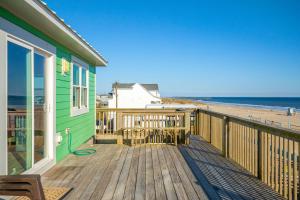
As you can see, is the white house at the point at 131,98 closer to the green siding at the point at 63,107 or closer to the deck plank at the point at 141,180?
the green siding at the point at 63,107

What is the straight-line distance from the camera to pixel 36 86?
152 inches

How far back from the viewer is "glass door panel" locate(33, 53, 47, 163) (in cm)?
385

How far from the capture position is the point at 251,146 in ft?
12.9

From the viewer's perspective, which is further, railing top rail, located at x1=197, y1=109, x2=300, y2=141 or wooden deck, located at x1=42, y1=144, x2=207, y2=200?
wooden deck, located at x1=42, y1=144, x2=207, y2=200

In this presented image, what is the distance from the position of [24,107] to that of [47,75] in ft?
3.15

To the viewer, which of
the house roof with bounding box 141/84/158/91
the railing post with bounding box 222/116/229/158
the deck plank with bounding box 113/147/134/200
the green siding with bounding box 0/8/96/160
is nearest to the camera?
the deck plank with bounding box 113/147/134/200

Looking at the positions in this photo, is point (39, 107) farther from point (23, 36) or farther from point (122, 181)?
point (122, 181)

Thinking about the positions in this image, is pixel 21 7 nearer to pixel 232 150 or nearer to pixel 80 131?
pixel 80 131

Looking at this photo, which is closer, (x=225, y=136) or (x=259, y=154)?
(x=259, y=154)

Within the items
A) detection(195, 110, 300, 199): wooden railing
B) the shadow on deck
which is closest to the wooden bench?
the shadow on deck

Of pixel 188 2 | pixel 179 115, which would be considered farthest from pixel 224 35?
pixel 179 115

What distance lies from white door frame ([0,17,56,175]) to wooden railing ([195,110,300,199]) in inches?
129

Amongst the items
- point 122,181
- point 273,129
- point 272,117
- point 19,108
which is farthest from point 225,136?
point 272,117

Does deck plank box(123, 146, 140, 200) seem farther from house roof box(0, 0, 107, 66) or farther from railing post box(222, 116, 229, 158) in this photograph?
house roof box(0, 0, 107, 66)
